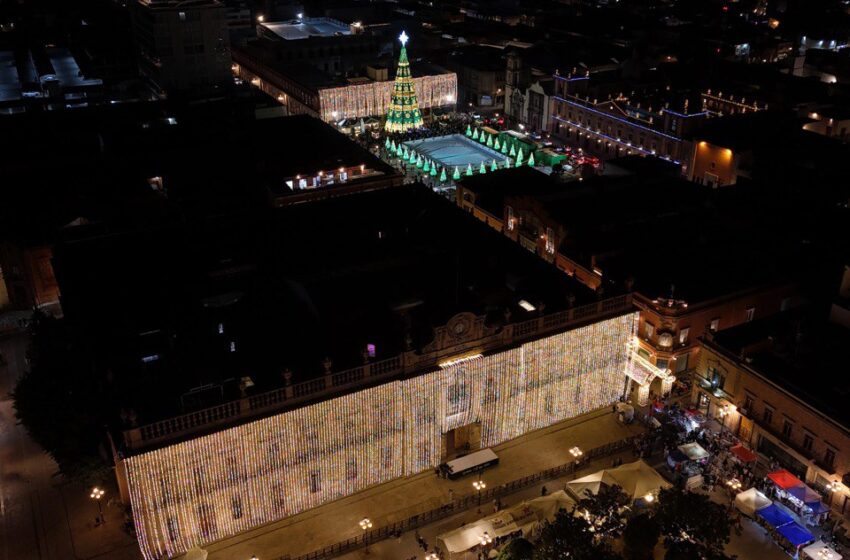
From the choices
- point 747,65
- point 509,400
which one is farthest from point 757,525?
point 747,65

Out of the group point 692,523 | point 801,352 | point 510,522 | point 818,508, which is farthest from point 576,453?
point 801,352

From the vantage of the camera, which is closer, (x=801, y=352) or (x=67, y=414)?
(x=67, y=414)

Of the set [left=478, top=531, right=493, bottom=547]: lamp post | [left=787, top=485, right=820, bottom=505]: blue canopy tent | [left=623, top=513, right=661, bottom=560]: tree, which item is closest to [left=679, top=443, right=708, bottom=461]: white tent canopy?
[left=787, top=485, right=820, bottom=505]: blue canopy tent

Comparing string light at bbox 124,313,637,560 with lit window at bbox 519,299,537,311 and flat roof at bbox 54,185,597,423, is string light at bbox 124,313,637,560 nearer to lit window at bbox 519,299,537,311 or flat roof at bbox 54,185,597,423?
flat roof at bbox 54,185,597,423

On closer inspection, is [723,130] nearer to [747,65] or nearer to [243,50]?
[747,65]

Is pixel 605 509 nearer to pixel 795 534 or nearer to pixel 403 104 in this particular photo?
pixel 795 534

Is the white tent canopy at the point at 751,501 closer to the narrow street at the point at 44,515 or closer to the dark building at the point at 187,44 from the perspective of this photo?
the narrow street at the point at 44,515
